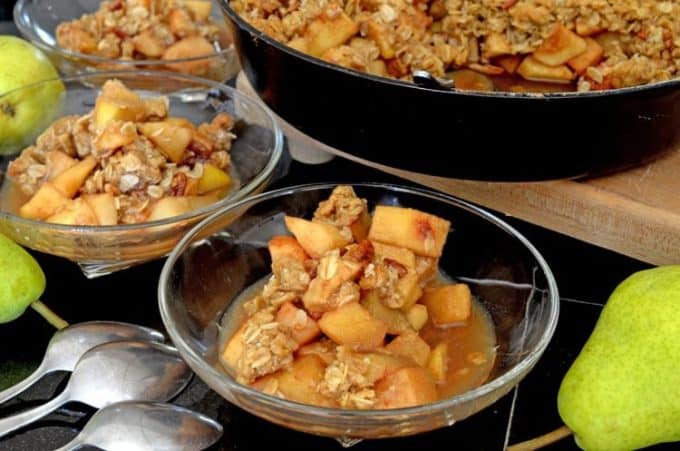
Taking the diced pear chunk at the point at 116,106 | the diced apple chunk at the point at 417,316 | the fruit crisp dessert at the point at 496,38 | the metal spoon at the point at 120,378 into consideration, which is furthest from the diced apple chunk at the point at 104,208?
the diced apple chunk at the point at 417,316

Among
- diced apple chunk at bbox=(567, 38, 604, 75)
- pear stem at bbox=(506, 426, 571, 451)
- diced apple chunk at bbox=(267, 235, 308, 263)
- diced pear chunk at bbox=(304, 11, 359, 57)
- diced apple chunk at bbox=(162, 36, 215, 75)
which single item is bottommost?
pear stem at bbox=(506, 426, 571, 451)

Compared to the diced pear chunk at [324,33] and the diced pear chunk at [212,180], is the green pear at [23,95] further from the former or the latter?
the diced pear chunk at [324,33]

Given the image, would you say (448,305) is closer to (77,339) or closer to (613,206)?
(613,206)

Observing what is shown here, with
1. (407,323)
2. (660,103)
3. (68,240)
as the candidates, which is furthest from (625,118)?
(68,240)

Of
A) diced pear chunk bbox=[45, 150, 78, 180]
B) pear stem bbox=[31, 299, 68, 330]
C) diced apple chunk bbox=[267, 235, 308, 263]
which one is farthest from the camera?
diced pear chunk bbox=[45, 150, 78, 180]

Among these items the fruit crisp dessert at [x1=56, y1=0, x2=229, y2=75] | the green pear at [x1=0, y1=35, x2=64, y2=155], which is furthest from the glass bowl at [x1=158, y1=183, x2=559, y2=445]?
the fruit crisp dessert at [x1=56, y1=0, x2=229, y2=75]

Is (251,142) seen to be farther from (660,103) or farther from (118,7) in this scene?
(660,103)

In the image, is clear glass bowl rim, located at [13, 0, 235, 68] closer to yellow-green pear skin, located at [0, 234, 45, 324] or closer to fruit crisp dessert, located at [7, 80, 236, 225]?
fruit crisp dessert, located at [7, 80, 236, 225]
